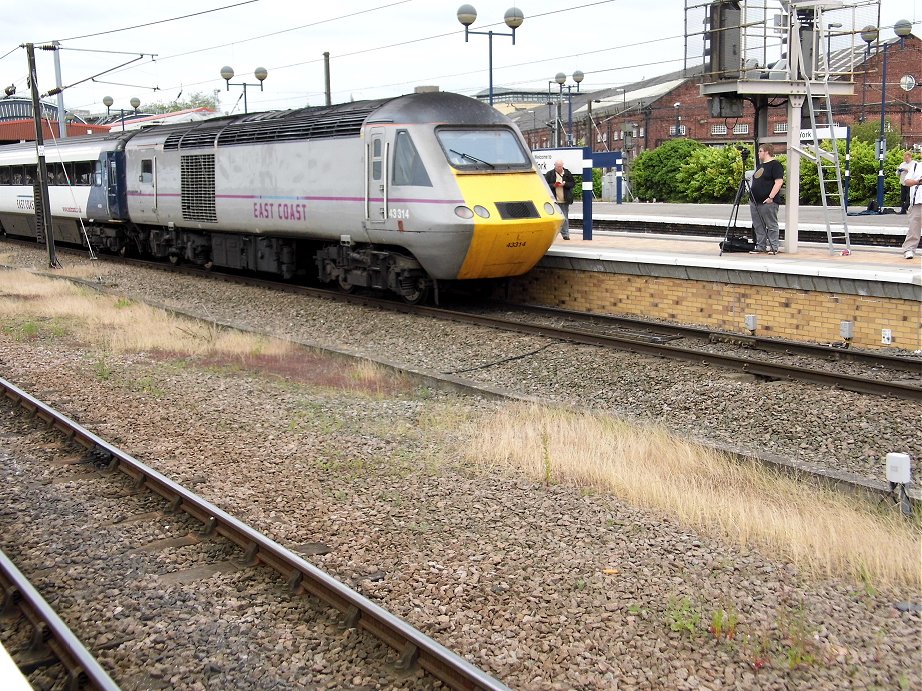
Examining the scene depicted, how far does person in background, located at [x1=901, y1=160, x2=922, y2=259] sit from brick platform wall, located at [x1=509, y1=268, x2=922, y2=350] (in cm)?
260

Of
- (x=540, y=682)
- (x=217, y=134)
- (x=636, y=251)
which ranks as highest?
(x=217, y=134)

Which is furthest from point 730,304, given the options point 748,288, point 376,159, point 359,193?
point 359,193

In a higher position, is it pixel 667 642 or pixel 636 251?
pixel 636 251

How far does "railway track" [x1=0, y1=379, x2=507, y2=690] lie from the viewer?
427 centimetres

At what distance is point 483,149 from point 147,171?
392 inches

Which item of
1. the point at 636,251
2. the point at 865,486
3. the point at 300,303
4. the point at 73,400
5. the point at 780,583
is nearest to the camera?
the point at 780,583

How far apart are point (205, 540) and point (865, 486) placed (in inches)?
174

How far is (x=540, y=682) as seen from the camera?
4.20 meters

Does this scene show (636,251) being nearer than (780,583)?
No

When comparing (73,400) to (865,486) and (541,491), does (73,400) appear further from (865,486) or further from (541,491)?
(865,486)

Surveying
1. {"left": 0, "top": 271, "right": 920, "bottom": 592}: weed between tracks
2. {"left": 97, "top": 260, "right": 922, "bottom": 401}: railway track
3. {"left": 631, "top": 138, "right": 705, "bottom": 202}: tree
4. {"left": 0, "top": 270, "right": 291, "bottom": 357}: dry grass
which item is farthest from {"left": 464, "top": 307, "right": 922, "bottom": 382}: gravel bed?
{"left": 631, "top": 138, "right": 705, "bottom": 202}: tree

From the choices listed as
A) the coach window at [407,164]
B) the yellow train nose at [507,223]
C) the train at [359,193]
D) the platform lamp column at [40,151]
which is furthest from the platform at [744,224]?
the platform lamp column at [40,151]

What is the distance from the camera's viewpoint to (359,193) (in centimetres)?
1432

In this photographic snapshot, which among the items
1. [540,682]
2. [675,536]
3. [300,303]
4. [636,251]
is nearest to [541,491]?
[675,536]
